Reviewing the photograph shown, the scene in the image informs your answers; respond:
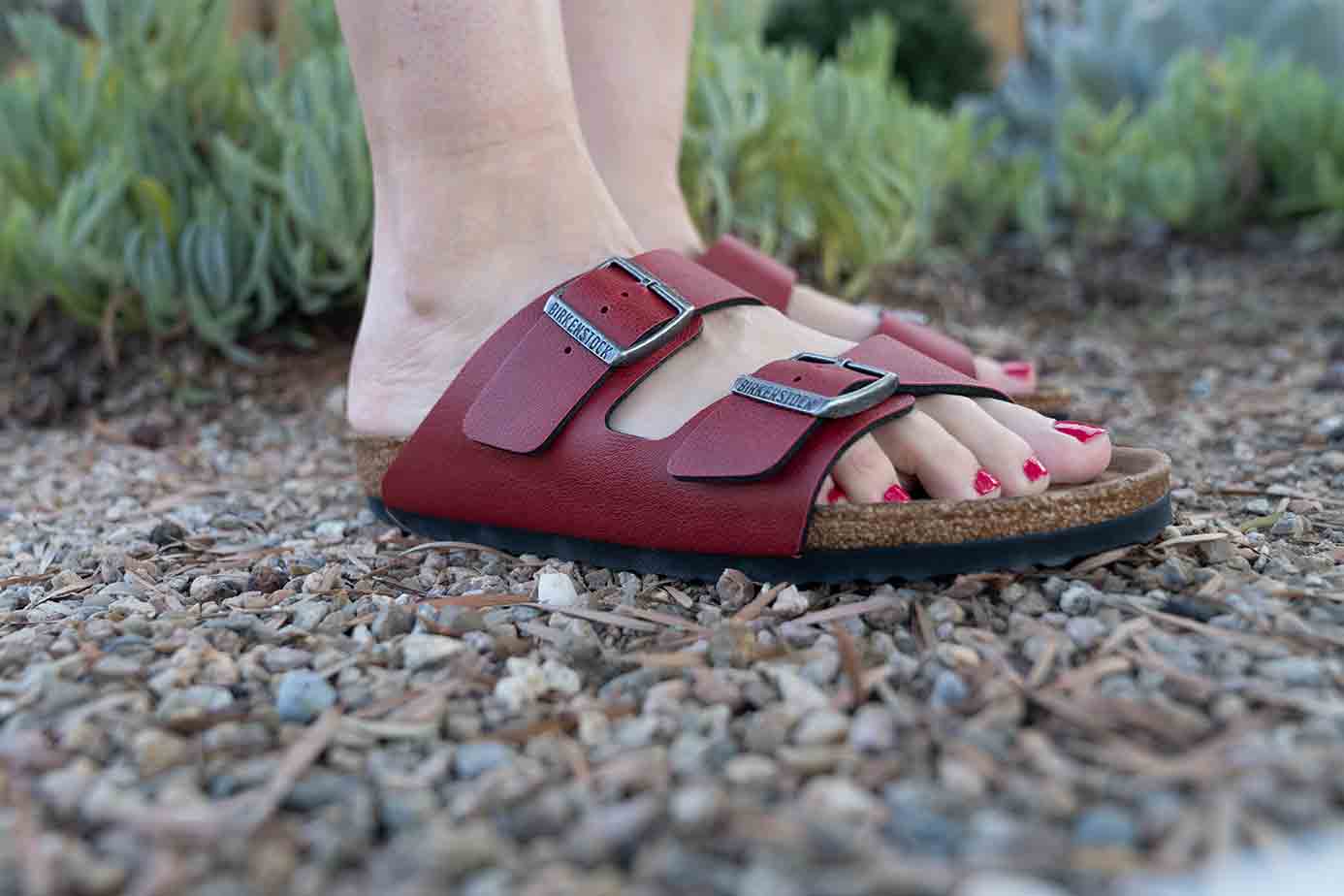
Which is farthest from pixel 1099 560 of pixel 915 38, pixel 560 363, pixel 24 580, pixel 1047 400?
pixel 915 38

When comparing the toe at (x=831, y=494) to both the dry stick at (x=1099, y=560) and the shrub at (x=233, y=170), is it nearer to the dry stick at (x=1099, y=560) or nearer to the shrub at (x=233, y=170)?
the dry stick at (x=1099, y=560)

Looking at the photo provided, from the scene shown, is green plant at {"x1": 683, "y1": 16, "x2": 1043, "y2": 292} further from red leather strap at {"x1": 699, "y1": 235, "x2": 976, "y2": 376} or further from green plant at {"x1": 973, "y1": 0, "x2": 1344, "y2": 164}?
green plant at {"x1": 973, "y1": 0, "x2": 1344, "y2": 164}

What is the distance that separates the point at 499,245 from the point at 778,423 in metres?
0.31

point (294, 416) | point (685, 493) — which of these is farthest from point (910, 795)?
point (294, 416)

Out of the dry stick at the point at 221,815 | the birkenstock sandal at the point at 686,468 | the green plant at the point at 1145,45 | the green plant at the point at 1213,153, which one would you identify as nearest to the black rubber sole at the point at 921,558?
the birkenstock sandal at the point at 686,468

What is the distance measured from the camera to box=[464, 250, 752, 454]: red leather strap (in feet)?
3.05

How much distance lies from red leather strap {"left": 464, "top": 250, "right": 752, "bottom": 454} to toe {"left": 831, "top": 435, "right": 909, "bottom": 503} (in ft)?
0.57

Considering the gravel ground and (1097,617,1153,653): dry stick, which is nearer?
the gravel ground

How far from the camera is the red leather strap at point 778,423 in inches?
33.1

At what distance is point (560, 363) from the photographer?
0.94m

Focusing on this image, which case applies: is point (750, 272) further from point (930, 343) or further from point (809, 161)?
point (809, 161)

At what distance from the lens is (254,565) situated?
1038 mm

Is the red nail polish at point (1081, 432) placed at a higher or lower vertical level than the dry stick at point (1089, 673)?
higher

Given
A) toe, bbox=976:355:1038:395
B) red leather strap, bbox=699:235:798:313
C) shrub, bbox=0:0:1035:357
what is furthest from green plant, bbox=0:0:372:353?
toe, bbox=976:355:1038:395
